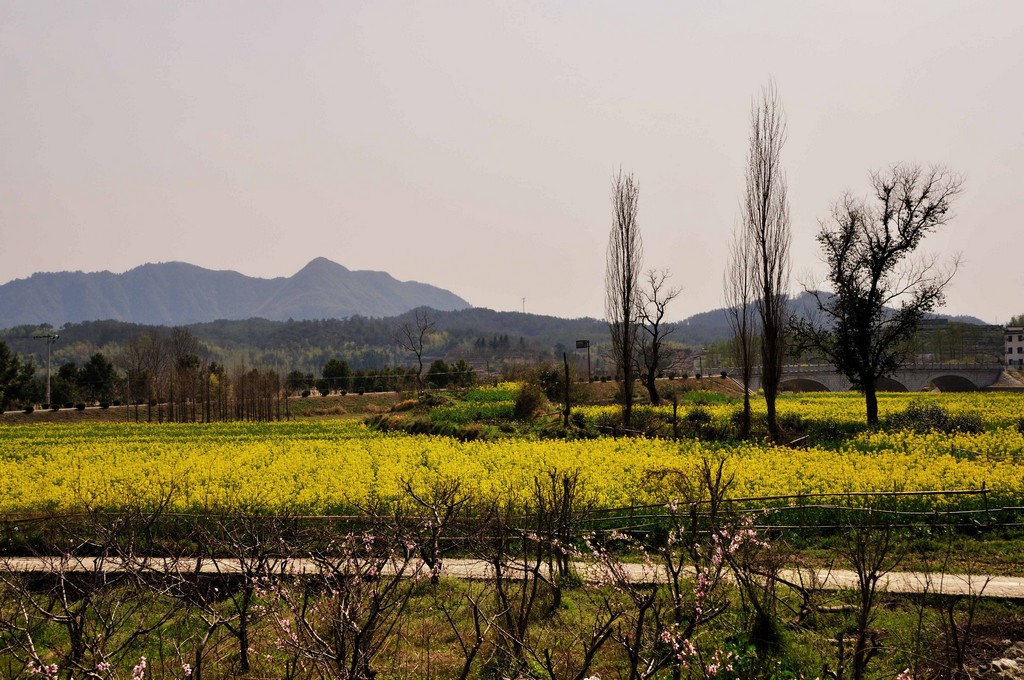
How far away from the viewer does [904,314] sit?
3033 centimetres

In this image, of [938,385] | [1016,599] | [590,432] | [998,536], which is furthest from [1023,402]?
[938,385]

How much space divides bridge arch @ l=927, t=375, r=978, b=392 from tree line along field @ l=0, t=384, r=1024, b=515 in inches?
1530

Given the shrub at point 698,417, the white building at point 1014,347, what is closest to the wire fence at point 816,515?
the shrub at point 698,417

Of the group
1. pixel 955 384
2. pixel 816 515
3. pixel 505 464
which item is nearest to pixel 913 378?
pixel 955 384

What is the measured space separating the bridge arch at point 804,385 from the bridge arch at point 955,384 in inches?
392

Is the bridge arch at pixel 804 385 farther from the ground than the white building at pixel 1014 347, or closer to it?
closer to it

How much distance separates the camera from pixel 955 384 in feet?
240

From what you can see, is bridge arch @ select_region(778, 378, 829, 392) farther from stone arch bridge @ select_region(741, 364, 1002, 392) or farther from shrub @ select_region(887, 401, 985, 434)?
shrub @ select_region(887, 401, 985, 434)

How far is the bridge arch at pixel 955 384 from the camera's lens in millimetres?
69688

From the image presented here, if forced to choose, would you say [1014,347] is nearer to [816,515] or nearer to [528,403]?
[528,403]

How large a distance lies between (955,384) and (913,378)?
8.86 m

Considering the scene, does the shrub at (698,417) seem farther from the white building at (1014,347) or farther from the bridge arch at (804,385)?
the white building at (1014,347)

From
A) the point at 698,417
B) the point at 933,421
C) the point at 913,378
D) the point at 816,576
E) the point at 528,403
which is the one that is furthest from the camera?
the point at 913,378

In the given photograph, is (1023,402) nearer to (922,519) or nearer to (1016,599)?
(922,519)
